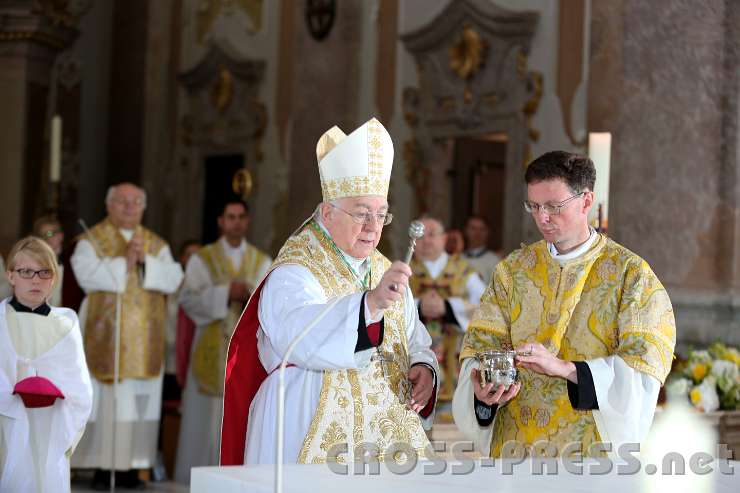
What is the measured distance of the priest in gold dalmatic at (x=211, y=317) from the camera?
8938mm

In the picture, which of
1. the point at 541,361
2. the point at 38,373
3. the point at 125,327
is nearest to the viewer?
the point at 541,361

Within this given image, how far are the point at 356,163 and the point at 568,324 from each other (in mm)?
868

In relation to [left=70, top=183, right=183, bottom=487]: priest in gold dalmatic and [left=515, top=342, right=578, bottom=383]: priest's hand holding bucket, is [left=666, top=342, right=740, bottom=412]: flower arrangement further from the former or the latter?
[left=70, top=183, right=183, bottom=487]: priest in gold dalmatic

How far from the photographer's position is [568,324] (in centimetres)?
415

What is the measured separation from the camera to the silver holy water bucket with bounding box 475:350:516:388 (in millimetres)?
3852

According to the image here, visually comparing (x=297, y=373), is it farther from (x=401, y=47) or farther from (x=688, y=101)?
(x=401, y=47)

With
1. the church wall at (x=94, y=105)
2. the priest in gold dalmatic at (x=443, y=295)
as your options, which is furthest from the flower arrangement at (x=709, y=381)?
the church wall at (x=94, y=105)

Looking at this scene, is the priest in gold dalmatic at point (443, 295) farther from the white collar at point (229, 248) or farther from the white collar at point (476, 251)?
the white collar at point (476, 251)

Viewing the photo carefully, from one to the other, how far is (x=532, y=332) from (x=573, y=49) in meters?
6.73

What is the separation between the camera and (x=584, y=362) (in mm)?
3918

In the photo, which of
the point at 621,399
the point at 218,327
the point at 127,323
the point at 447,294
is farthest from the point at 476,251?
the point at 621,399

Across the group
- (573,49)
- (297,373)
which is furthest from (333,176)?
(573,49)

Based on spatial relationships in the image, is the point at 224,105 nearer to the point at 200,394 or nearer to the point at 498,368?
the point at 200,394

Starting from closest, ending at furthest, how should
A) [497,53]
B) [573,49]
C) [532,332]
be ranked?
[532,332], [573,49], [497,53]
